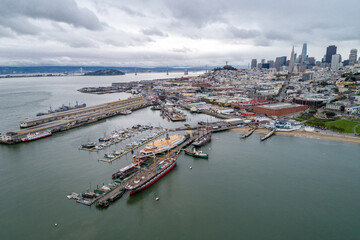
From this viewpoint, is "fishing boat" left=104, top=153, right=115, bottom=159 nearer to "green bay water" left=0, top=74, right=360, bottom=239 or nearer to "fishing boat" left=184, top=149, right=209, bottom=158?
"green bay water" left=0, top=74, right=360, bottom=239

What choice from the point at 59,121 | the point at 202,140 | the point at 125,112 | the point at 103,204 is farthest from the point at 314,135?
the point at 59,121

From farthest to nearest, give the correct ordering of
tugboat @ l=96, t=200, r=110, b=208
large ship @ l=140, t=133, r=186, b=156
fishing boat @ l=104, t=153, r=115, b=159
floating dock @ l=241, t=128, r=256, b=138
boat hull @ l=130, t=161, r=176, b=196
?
floating dock @ l=241, t=128, r=256, b=138
large ship @ l=140, t=133, r=186, b=156
fishing boat @ l=104, t=153, r=115, b=159
boat hull @ l=130, t=161, r=176, b=196
tugboat @ l=96, t=200, r=110, b=208

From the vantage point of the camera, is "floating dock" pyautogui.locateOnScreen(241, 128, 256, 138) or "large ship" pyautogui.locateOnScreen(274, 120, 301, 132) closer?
"floating dock" pyautogui.locateOnScreen(241, 128, 256, 138)

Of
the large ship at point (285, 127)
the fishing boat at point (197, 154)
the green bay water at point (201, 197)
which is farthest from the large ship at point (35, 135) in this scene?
the large ship at point (285, 127)

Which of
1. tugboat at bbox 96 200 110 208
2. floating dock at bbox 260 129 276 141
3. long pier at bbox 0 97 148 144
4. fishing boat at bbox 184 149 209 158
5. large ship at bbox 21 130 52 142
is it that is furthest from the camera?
floating dock at bbox 260 129 276 141

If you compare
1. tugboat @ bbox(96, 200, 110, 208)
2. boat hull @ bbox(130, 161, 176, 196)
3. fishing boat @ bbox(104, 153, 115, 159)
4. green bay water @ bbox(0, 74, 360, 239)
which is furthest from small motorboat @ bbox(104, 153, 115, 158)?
tugboat @ bbox(96, 200, 110, 208)
